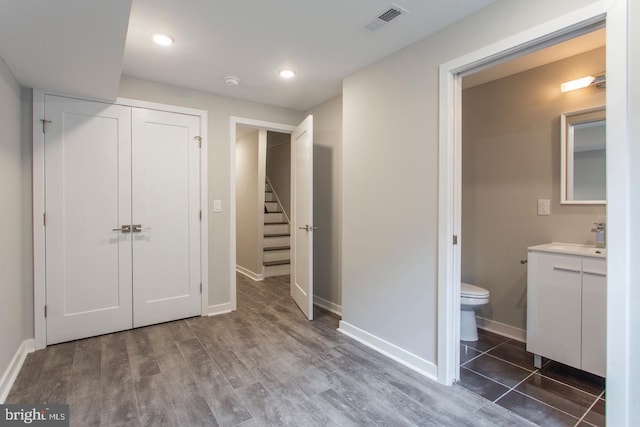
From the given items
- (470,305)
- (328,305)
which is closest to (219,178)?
(328,305)

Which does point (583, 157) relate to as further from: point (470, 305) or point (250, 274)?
point (250, 274)

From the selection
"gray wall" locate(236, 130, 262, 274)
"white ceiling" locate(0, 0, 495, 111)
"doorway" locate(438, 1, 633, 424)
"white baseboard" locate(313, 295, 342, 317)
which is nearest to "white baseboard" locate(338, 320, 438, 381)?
"white baseboard" locate(313, 295, 342, 317)

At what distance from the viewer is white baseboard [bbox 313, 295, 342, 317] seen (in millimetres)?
3535

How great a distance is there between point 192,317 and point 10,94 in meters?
2.33

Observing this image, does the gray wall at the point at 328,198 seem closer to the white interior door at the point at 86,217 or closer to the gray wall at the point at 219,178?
the gray wall at the point at 219,178

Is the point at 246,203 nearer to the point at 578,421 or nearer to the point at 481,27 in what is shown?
the point at 481,27

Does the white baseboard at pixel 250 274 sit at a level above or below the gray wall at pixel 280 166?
below

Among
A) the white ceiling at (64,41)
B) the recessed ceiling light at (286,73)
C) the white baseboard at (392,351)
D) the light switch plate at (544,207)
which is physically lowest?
the white baseboard at (392,351)

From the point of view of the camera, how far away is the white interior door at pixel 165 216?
3.00 metres

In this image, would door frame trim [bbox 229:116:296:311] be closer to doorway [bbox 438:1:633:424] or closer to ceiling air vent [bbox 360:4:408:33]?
ceiling air vent [bbox 360:4:408:33]

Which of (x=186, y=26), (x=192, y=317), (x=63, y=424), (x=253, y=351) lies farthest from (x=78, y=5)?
(x=192, y=317)

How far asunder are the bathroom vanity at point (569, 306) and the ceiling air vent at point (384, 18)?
6.18ft

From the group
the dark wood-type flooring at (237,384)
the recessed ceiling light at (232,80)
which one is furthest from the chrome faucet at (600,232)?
the recessed ceiling light at (232,80)
